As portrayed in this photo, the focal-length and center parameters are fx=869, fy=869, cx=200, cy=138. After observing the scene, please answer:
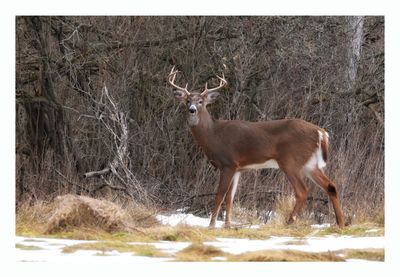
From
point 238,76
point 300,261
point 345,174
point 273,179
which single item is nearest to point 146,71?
point 238,76

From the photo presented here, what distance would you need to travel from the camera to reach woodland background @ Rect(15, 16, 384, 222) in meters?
13.4

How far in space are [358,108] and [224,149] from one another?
3.41 meters

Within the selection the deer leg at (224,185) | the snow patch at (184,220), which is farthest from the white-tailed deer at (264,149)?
the snow patch at (184,220)

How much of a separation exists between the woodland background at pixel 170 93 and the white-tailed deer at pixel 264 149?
1460 millimetres

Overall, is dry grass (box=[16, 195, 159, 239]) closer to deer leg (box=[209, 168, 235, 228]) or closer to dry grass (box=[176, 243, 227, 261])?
dry grass (box=[176, 243, 227, 261])

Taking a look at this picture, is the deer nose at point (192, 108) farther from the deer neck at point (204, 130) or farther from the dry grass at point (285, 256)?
the dry grass at point (285, 256)

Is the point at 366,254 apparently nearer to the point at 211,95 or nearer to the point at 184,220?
Answer: the point at 184,220

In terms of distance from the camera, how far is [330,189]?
37.7ft

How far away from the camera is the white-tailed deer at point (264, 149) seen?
37.9 ft

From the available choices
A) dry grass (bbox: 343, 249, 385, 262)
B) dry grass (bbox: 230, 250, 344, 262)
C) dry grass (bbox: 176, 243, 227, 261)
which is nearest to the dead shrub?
dry grass (bbox: 176, 243, 227, 261)

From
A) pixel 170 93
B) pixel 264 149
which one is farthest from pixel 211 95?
pixel 170 93

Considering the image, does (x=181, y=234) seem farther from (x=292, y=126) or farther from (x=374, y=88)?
(x=374, y=88)

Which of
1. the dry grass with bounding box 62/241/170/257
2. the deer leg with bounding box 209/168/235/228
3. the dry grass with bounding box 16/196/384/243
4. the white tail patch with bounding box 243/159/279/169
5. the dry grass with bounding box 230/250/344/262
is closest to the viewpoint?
the dry grass with bounding box 230/250/344/262

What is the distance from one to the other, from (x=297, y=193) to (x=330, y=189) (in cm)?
44
